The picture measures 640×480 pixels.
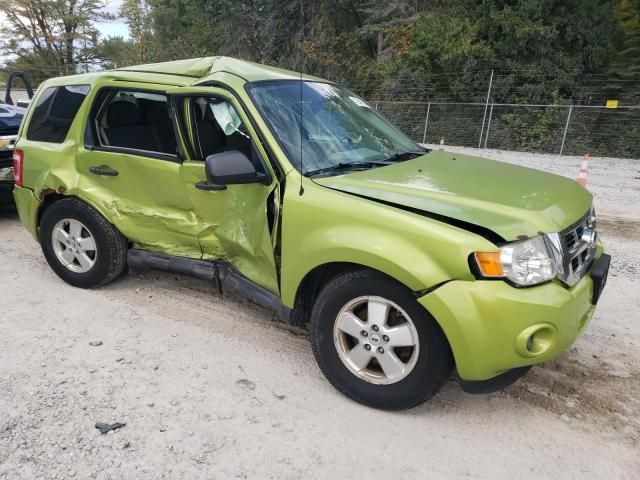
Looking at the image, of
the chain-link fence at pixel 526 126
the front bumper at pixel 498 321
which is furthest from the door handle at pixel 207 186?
the chain-link fence at pixel 526 126

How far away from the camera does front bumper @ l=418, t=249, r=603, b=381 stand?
250 centimetres

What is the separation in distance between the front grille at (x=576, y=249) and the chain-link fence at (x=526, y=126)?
16713 mm

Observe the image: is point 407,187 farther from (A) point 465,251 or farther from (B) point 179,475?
(B) point 179,475

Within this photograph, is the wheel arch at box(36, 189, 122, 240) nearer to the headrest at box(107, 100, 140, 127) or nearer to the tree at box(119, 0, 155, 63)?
the headrest at box(107, 100, 140, 127)

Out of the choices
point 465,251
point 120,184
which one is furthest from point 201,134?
point 465,251

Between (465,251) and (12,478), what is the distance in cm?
245

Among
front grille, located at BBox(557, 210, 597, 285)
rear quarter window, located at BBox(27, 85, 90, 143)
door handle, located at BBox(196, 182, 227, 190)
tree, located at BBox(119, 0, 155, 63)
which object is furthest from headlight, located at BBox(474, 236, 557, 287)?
tree, located at BBox(119, 0, 155, 63)

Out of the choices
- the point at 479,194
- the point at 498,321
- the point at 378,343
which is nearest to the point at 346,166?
the point at 479,194

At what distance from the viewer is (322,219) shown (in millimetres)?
2941

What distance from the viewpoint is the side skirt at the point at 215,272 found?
3449 millimetres

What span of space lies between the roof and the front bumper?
7.09 feet

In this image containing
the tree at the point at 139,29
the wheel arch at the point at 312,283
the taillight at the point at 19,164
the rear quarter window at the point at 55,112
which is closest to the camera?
the wheel arch at the point at 312,283

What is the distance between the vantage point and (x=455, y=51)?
20703mm

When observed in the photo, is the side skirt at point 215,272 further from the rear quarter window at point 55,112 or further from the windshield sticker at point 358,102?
the windshield sticker at point 358,102
